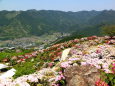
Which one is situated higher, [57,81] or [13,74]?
[57,81]

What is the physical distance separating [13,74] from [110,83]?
13.3 metres

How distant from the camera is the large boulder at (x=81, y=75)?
1304 centimetres

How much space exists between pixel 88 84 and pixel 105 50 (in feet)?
33.1

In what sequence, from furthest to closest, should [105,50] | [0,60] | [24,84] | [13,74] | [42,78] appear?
[0,60] < [13,74] < [105,50] < [42,78] < [24,84]

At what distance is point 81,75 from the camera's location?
13.4 meters

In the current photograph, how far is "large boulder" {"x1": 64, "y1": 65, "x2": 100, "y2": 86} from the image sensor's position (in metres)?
13.0

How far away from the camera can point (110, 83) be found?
13.3 m

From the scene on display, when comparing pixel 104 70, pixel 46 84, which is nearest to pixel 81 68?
pixel 104 70

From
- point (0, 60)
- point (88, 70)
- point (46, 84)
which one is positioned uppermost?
point (88, 70)

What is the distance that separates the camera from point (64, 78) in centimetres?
1385

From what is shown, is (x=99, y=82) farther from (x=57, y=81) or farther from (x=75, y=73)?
(x=57, y=81)

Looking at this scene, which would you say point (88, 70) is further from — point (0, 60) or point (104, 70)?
point (0, 60)

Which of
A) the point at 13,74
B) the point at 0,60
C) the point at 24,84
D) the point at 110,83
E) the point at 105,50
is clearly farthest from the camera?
the point at 0,60

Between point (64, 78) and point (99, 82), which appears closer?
point (99, 82)
